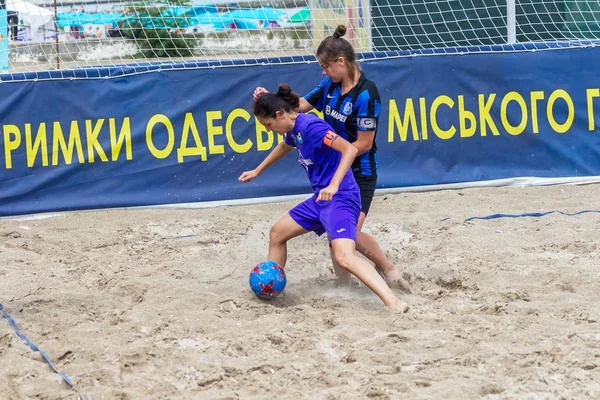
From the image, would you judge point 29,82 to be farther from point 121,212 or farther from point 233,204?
point 233,204

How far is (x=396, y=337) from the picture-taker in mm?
3668

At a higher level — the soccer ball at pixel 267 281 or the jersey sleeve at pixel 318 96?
the jersey sleeve at pixel 318 96

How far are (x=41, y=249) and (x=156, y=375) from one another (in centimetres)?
268

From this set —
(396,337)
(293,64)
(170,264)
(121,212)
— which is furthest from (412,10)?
(396,337)

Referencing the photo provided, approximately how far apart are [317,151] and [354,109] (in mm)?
355

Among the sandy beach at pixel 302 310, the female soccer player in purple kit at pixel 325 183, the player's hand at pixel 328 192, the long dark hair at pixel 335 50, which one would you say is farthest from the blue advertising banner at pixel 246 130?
the player's hand at pixel 328 192

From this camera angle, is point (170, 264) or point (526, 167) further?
point (526, 167)

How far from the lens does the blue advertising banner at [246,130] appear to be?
268 inches

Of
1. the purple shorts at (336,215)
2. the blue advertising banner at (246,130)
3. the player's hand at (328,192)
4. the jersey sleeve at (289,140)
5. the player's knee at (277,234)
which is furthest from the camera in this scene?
the blue advertising banner at (246,130)

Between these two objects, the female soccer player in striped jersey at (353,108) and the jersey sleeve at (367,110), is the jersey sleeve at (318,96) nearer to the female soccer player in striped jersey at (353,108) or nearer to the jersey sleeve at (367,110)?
the female soccer player in striped jersey at (353,108)

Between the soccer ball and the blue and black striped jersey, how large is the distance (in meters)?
0.77

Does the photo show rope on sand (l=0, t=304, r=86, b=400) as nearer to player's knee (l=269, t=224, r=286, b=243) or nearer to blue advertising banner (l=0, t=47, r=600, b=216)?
player's knee (l=269, t=224, r=286, b=243)

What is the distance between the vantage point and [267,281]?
14.2ft

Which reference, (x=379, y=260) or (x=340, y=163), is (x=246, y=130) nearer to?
(x=379, y=260)
